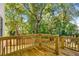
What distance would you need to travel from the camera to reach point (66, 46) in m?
2.74

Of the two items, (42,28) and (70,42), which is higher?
(42,28)

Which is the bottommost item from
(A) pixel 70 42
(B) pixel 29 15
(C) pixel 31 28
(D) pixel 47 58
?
(D) pixel 47 58

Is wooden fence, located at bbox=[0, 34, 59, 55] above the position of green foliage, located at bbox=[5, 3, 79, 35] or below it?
below

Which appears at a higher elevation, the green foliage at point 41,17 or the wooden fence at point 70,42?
the green foliage at point 41,17

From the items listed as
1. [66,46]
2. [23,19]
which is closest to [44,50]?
[66,46]

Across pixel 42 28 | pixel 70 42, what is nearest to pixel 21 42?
pixel 42 28

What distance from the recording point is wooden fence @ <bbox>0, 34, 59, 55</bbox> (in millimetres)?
2691

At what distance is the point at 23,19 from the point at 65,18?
547mm

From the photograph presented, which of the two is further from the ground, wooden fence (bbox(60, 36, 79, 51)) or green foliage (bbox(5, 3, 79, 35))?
green foliage (bbox(5, 3, 79, 35))

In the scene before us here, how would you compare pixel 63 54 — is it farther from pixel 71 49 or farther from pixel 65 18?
pixel 65 18

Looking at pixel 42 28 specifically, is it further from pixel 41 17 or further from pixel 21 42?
pixel 21 42

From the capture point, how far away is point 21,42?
2738mm

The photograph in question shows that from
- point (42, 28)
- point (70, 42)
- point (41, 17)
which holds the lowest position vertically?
point (70, 42)

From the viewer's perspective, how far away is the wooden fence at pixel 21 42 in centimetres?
269
